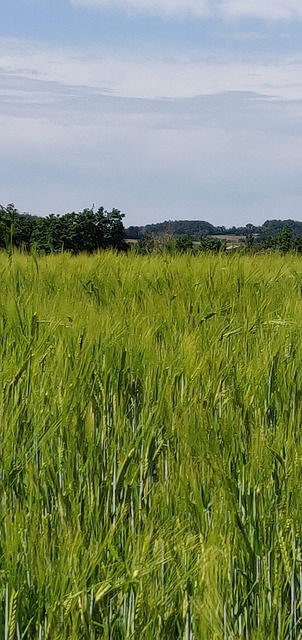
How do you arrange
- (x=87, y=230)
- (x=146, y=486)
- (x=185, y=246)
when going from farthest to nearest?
(x=87, y=230)
(x=185, y=246)
(x=146, y=486)

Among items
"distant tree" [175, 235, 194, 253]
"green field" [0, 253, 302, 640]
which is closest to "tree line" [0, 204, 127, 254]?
"distant tree" [175, 235, 194, 253]

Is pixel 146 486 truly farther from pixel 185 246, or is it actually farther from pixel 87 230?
pixel 87 230

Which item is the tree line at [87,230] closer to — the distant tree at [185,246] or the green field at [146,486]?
the distant tree at [185,246]

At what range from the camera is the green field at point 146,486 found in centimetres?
88

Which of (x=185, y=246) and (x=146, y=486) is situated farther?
(x=185, y=246)

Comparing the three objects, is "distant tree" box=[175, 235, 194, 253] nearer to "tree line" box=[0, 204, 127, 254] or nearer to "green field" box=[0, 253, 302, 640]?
"green field" box=[0, 253, 302, 640]

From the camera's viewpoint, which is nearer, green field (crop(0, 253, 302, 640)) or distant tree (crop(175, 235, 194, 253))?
green field (crop(0, 253, 302, 640))

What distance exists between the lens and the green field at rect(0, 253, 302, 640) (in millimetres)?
883

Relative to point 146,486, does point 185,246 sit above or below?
above

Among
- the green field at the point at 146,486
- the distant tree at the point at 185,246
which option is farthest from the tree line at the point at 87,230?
the green field at the point at 146,486

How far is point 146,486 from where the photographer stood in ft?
3.79

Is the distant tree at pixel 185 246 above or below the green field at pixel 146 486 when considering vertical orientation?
above

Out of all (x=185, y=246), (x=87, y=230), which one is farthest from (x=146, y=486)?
(x=87, y=230)

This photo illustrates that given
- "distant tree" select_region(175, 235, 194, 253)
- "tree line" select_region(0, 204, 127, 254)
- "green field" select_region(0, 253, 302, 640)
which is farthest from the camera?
"tree line" select_region(0, 204, 127, 254)
